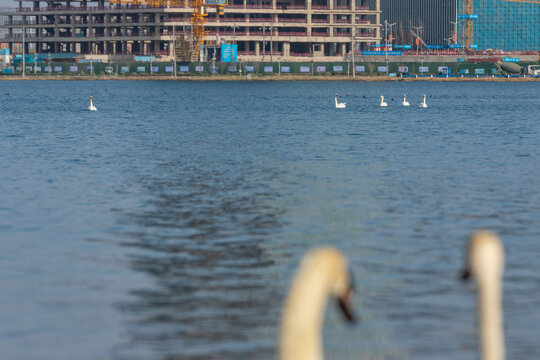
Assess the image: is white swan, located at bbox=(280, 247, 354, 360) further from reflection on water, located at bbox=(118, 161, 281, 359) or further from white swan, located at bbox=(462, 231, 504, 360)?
reflection on water, located at bbox=(118, 161, 281, 359)

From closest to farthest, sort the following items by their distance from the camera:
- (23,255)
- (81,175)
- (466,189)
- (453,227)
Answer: (23,255)
(453,227)
(466,189)
(81,175)

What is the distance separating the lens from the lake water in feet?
57.5

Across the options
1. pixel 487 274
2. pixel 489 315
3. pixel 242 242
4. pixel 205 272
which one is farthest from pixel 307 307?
pixel 242 242

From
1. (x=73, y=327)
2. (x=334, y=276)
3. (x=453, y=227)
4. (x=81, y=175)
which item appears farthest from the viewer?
(x=81, y=175)

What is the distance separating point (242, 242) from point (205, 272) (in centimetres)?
409

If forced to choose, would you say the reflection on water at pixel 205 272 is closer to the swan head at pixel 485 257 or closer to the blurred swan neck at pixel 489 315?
the blurred swan neck at pixel 489 315

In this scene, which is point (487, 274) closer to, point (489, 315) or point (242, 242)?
point (489, 315)

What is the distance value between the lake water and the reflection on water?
0.06 m

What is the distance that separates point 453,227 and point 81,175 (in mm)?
20896

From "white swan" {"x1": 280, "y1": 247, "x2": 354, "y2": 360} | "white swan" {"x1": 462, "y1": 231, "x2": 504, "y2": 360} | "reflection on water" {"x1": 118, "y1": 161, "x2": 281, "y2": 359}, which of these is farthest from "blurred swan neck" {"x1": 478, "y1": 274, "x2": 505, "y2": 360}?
"reflection on water" {"x1": 118, "y1": 161, "x2": 281, "y2": 359}

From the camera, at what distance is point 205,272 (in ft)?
74.2

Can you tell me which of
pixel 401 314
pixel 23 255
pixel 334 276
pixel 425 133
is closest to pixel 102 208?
pixel 23 255

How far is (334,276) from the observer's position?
6969mm

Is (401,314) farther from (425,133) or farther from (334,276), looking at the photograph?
(425,133)
